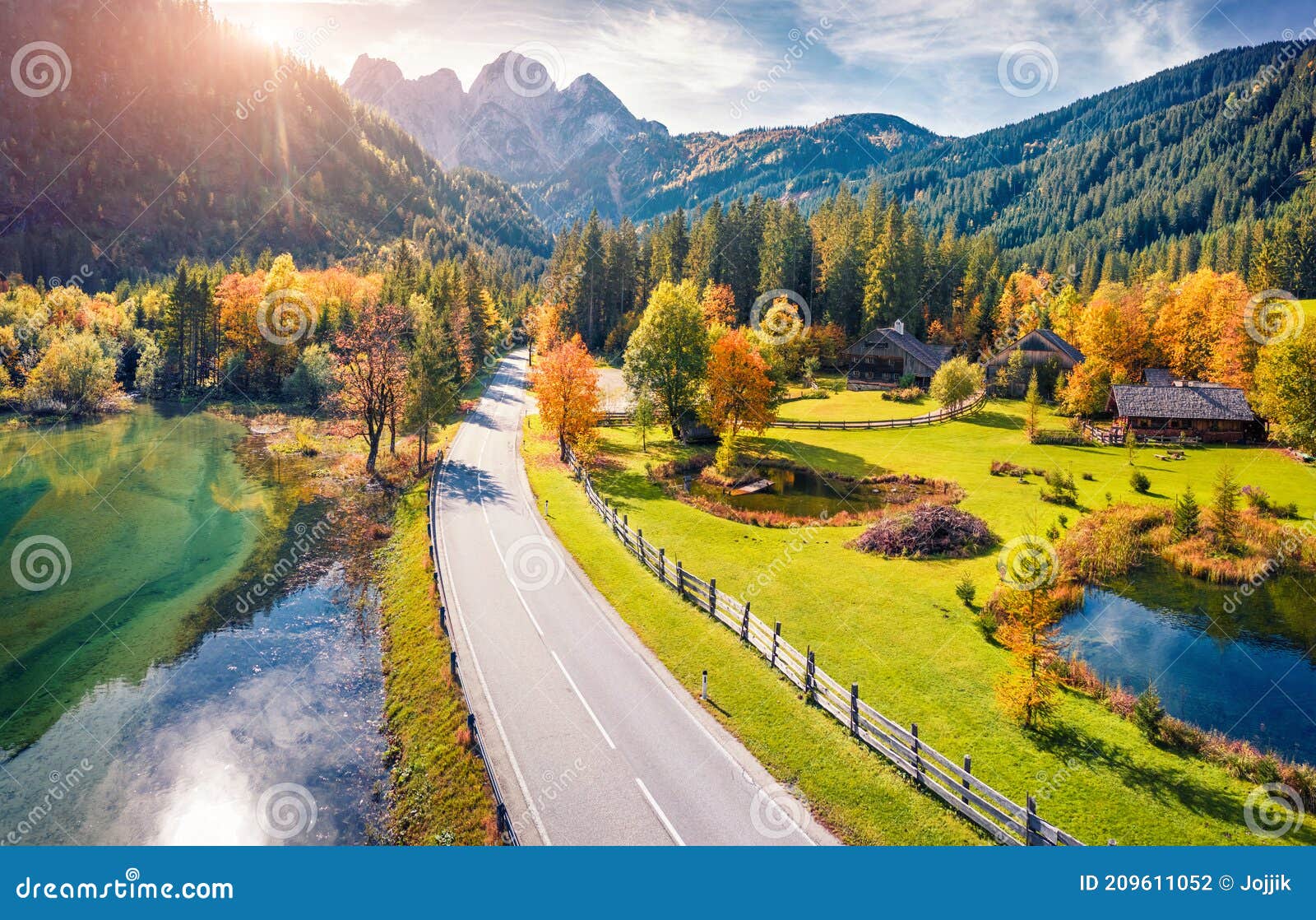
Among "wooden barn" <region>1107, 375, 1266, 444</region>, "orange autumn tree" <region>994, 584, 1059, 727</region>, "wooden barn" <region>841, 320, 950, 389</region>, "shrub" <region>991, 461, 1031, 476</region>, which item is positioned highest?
"wooden barn" <region>841, 320, 950, 389</region>

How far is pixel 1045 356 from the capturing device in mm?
73438

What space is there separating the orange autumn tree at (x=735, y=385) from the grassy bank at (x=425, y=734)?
93.3 ft

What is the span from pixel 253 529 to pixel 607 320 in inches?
2831

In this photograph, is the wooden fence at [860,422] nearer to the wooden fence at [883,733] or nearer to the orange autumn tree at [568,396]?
the orange autumn tree at [568,396]

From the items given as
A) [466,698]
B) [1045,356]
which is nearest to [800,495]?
[466,698]

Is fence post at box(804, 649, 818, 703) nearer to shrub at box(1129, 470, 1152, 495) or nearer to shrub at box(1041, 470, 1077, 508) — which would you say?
shrub at box(1041, 470, 1077, 508)

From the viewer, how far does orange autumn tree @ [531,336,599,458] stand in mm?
48406

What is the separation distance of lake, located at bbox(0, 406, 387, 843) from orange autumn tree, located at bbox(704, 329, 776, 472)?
30.4 m

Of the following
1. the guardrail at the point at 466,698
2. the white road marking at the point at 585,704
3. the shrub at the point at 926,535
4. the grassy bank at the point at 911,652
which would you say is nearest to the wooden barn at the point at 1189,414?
the grassy bank at the point at 911,652

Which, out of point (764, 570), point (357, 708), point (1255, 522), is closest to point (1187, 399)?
point (1255, 522)

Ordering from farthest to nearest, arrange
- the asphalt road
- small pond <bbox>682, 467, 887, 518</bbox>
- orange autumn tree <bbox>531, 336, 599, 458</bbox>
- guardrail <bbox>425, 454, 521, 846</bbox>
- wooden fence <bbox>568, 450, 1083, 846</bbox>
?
orange autumn tree <bbox>531, 336, 599, 458</bbox>
small pond <bbox>682, 467, 887, 518</bbox>
the asphalt road
guardrail <bbox>425, 454, 521, 846</bbox>
wooden fence <bbox>568, 450, 1083, 846</bbox>

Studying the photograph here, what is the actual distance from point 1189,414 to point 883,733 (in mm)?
57435

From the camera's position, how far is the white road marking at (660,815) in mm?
14383

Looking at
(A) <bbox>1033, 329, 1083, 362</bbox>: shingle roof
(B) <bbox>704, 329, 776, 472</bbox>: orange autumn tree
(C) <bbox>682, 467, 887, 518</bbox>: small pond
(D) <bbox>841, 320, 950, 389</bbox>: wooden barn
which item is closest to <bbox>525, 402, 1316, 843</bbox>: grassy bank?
(C) <bbox>682, 467, 887, 518</bbox>: small pond
